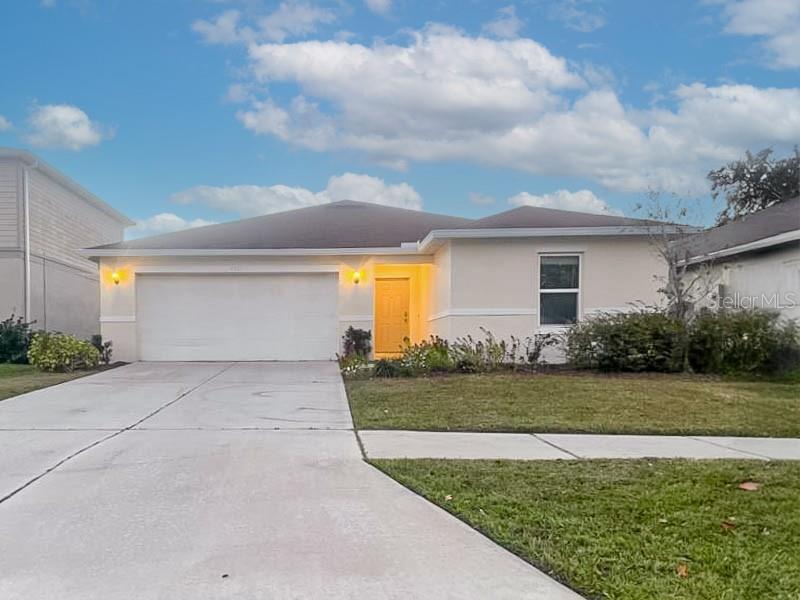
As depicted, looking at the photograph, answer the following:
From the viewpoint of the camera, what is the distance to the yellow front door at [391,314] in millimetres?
16328

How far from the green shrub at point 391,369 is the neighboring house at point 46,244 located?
8628mm

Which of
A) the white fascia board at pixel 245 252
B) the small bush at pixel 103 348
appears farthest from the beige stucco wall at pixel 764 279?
the small bush at pixel 103 348

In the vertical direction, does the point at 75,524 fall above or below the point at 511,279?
below

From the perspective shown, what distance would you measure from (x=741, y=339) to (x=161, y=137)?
15.2 metres

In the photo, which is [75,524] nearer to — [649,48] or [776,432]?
[776,432]

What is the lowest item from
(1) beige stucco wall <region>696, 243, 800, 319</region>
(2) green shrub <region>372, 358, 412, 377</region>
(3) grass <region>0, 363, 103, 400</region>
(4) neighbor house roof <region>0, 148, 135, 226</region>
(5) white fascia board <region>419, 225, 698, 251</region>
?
A: (3) grass <region>0, 363, 103, 400</region>

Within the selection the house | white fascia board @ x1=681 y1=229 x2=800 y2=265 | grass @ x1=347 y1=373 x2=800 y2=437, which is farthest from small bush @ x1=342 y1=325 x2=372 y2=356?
white fascia board @ x1=681 y1=229 x2=800 y2=265

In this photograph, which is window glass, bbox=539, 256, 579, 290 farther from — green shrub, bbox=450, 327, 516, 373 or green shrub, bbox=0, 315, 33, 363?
green shrub, bbox=0, 315, 33, 363

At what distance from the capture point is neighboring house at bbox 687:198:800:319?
11492mm

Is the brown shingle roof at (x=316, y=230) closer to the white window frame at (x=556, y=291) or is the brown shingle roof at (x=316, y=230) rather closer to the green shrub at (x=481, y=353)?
the white window frame at (x=556, y=291)

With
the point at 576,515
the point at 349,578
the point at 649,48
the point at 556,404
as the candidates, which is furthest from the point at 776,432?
the point at 649,48

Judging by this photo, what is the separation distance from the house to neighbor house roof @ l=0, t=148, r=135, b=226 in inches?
147

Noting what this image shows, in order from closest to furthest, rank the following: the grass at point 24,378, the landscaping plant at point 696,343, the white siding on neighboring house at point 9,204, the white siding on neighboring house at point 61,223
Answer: the grass at point 24,378
the landscaping plant at point 696,343
the white siding on neighboring house at point 9,204
the white siding on neighboring house at point 61,223

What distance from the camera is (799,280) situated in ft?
37.0
